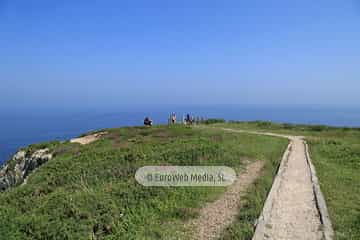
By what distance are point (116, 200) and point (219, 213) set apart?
352cm

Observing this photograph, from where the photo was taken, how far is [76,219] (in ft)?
33.1

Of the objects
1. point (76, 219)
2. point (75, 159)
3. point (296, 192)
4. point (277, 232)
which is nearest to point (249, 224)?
point (277, 232)

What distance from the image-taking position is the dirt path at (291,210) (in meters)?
7.89

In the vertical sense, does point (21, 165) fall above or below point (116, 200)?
below

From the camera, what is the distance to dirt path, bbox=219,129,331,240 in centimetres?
789

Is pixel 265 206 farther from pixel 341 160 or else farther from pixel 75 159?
pixel 75 159

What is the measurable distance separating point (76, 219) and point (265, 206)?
5.67m

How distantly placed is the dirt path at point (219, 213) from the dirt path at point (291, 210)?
1.08m

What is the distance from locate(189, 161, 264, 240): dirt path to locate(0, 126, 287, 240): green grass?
0.30 meters

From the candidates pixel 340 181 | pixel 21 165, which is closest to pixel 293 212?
pixel 340 181

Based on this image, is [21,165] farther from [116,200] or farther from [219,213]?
A: [219,213]

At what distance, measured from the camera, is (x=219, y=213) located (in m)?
10.1
